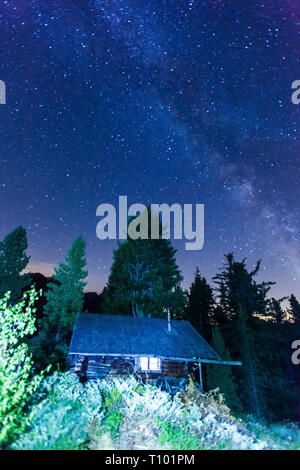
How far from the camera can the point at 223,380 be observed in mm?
20844

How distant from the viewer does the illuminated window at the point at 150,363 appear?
16.1 metres

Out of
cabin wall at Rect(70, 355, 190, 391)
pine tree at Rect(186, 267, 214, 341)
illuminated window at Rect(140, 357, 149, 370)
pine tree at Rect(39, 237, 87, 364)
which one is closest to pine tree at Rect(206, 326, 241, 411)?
cabin wall at Rect(70, 355, 190, 391)

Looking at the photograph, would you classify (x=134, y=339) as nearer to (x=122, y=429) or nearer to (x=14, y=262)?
(x=122, y=429)

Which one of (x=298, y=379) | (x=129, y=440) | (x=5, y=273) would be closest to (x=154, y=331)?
(x=129, y=440)

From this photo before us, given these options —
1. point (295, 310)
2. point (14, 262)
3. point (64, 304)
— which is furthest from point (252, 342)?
point (295, 310)

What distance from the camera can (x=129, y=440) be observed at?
5.66 m

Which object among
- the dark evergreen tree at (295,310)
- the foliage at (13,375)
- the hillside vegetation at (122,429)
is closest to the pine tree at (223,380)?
the hillside vegetation at (122,429)

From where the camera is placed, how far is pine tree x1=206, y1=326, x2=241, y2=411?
20.0m

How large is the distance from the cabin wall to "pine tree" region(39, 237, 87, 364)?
6.15 meters

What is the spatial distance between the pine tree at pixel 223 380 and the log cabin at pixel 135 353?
15.2 feet

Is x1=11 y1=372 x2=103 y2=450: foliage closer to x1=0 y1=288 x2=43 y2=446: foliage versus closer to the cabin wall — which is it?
x1=0 y1=288 x2=43 y2=446: foliage

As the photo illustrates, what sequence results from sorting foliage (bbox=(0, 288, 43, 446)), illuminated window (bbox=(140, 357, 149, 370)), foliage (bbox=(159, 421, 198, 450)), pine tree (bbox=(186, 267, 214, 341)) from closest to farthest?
1. foliage (bbox=(0, 288, 43, 446))
2. foliage (bbox=(159, 421, 198, 450))
3. illuminated window (bbox=(140, 357, 149, 370))
4. pine tree (bbox=(186, 267, 214, 341))

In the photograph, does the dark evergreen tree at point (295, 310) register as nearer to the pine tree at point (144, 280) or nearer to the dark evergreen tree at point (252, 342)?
the dark evergreen tree at point (252, 342)
